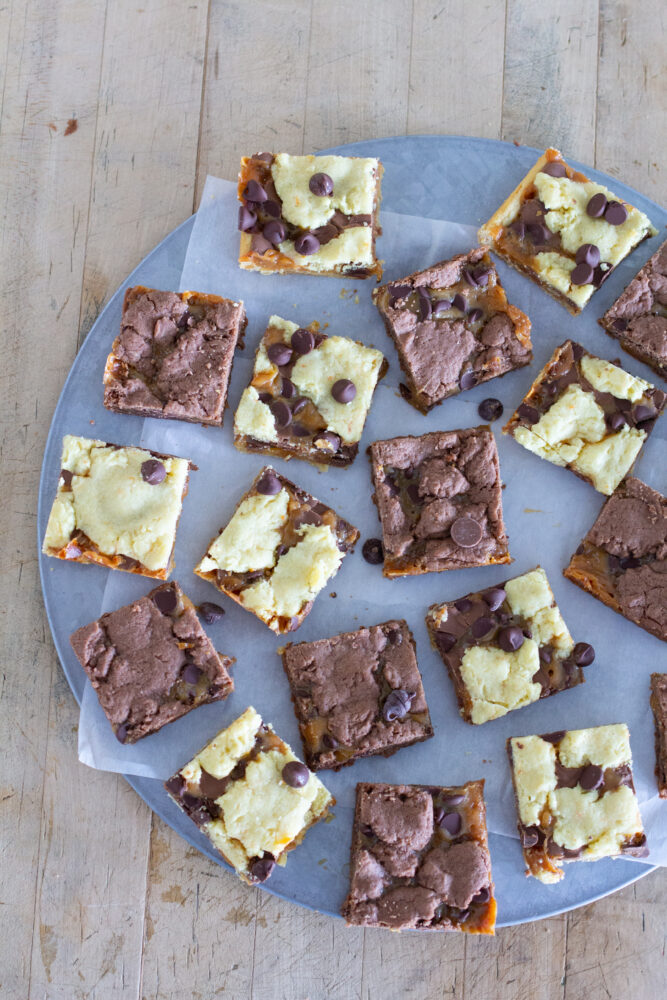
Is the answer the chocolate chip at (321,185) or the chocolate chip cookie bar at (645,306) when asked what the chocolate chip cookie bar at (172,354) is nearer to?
the chocolate chip at (321,185)

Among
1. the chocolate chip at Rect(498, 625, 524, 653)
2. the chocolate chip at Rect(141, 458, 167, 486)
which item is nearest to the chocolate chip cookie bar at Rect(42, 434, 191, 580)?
the chocolate chip at Rect(141, 458, 167, 486)

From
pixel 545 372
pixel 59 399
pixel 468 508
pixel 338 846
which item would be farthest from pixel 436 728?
pixel 59 399

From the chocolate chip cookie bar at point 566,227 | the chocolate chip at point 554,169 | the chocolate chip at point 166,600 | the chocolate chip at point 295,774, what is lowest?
the chocolate chip at point 295,774

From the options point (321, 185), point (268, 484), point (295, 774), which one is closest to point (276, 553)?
point (268, 484)

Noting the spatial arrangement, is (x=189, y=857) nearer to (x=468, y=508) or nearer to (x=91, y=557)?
(x=91, y=557)

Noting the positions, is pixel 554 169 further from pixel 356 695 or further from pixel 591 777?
pixel 591 777

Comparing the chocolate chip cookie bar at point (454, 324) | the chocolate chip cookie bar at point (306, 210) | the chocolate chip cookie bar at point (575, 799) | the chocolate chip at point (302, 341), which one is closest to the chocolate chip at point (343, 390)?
the chocolate chip at point (302, 341)
